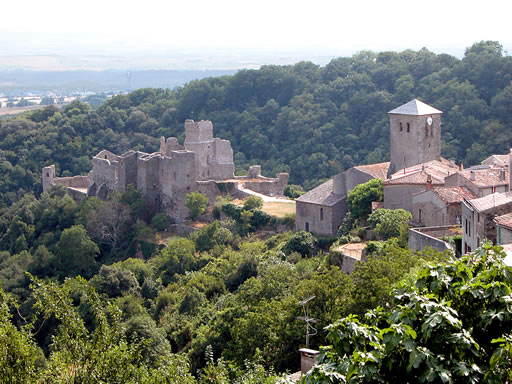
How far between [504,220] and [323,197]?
1156 centimetres

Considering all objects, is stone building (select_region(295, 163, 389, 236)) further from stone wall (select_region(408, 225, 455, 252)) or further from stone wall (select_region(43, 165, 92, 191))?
stone wall (select_region(43, 165, 92, 191))

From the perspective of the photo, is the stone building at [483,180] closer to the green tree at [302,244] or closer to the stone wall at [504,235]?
the green tree at [302,244]

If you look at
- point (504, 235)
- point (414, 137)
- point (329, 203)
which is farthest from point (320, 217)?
point (504, 235)

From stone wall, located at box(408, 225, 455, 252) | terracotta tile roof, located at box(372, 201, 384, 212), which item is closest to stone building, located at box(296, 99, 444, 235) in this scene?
terracotta tile roof, located at box(372, 201, 384, 212)

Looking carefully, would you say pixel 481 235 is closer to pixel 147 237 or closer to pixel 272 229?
pixel 272 229

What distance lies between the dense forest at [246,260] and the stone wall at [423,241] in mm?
650

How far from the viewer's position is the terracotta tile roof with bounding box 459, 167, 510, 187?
24.1 m

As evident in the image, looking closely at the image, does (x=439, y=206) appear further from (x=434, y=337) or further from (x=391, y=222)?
(x=434, y=337)

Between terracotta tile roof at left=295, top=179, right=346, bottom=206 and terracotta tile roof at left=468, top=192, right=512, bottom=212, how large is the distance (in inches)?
354

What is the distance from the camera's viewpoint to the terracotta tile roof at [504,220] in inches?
696

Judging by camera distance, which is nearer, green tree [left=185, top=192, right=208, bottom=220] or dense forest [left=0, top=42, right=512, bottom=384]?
dense forest [left=0, top=42, right=512, bottom=384]

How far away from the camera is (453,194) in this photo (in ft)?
77.6

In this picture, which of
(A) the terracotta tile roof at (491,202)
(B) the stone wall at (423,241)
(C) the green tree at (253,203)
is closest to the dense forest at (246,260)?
(C) the green tree at (253,203)

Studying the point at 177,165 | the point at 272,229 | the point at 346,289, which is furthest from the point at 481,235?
the point at 177,165
